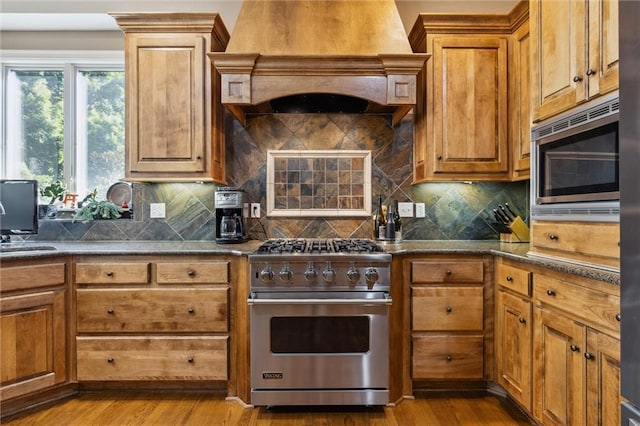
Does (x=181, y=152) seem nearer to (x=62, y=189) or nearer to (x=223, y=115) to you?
(x=223, y=115)

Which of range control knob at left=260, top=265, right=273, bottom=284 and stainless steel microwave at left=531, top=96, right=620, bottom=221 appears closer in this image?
stainless steel microwave at left=531, top=96, right=620, bottom=221

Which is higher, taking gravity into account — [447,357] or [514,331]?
[514,331]

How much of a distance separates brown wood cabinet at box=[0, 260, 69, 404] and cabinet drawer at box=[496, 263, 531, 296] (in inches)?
102

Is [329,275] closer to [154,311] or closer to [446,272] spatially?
[446,272]

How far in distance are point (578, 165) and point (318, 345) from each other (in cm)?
158

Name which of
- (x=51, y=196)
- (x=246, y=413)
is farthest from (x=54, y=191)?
(x=246, y=413)

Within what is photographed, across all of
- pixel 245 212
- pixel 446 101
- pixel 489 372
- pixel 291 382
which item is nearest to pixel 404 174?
pixel 446 101

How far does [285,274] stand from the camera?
213 centimetres

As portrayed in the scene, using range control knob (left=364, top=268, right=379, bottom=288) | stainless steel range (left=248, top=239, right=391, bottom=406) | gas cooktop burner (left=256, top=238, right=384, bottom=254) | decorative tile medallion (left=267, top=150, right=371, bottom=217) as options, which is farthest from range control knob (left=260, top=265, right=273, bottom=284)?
decorative tile medallion (left=267, top=150, right=371, bottom=217)

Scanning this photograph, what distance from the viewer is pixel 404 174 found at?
292 centimetres

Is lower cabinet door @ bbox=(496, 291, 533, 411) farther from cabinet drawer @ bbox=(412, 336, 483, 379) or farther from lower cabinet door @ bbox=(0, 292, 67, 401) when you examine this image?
lower cabinet door @ bbox=(0, 292, 67, 401)

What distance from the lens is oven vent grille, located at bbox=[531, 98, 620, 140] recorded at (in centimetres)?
147

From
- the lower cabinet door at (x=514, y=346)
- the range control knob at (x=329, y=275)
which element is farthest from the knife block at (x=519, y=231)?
the range control knob at (x=329, y=275)

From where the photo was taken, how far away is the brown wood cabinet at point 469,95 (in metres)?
2.54
